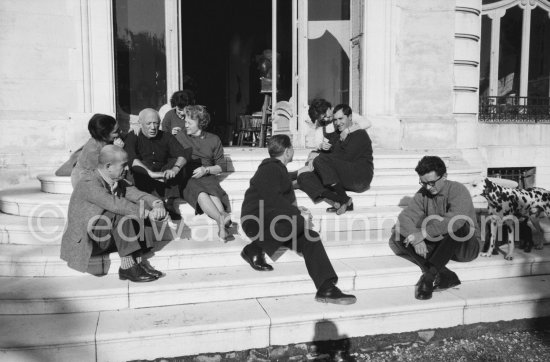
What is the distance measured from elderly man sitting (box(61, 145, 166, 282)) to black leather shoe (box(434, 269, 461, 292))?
105 inches

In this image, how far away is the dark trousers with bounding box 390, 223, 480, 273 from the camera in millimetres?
4598

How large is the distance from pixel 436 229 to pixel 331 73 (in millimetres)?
5938

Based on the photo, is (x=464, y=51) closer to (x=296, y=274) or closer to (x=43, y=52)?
(x=296, y=274)

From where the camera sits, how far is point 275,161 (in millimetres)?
4898

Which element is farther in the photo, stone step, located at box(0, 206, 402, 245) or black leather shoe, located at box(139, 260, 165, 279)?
stone step, located at box(0, 206, 402, 245)

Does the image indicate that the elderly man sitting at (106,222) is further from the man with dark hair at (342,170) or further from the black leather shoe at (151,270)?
the man with dark hair at (342,170)

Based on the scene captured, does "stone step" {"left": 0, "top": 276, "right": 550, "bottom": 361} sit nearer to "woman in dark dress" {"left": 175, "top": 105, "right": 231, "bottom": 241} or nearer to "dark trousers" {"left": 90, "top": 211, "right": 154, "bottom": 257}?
"dark trousers" {"left": 90, "top": 211, "right": 154, "bottom": 257}

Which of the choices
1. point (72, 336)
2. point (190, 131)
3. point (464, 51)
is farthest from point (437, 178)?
point (464, 51)

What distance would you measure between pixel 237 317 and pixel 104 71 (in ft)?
18.4

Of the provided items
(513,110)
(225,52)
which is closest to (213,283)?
(513,110)

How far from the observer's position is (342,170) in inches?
244

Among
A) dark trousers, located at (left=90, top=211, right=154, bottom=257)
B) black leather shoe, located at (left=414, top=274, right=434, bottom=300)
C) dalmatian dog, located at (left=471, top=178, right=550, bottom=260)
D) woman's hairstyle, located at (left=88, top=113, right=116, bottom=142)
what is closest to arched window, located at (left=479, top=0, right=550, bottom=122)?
dalmatian dog, located at (left=471, top=178, right=550, bottom=260)

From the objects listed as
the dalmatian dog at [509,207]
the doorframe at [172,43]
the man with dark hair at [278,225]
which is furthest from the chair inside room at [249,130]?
the dalmatian dog at [509,207]

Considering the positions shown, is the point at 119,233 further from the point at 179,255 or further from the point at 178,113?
the point at 178,113
